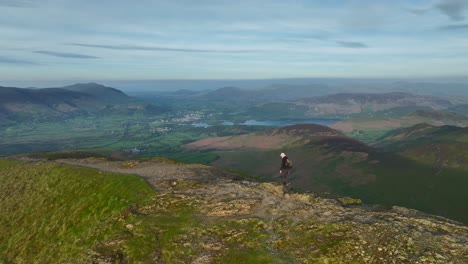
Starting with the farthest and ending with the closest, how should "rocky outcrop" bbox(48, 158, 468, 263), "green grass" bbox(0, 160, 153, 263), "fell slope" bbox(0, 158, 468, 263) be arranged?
"green grass" bbox(0, 160, 153, 263) < "fell slope" bbox(0, 158, 468, 263) < "rocky outcrop" bbox(48, 158, 468, 263)

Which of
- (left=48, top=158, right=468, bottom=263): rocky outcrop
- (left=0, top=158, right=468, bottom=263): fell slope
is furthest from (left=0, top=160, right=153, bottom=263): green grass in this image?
(left=48, top=158, right=468, bottom=263): rocky outcrop

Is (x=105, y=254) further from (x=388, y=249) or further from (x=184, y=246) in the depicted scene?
(x=388, y=249)

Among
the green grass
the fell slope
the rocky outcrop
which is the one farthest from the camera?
the green grass

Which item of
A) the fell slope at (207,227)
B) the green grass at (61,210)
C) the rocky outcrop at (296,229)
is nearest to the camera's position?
the rocky outcrop at (296,229)

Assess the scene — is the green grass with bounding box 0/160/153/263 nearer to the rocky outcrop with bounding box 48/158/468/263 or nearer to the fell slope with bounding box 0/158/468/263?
the fell slope with bounding box 0/158/468/263

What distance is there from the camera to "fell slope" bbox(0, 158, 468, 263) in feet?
123

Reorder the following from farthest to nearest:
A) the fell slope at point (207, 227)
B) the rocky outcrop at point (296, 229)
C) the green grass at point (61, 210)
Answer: the green grass at point (61, 210) → the fell slope at point (207, 227) → the rocky outcrop at point (296, 229)

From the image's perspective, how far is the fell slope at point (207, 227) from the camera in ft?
123

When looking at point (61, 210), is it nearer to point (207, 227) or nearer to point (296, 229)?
point (207, 227)

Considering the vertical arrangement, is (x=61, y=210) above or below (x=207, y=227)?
below

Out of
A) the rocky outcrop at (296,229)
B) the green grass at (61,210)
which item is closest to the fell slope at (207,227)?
the rocky outcrop at (296,229)

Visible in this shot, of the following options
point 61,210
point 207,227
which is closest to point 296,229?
point 207,227

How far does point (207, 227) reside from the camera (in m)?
44.5

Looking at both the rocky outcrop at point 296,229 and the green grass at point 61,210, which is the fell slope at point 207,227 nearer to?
the rocky outcrop at point 296,229
